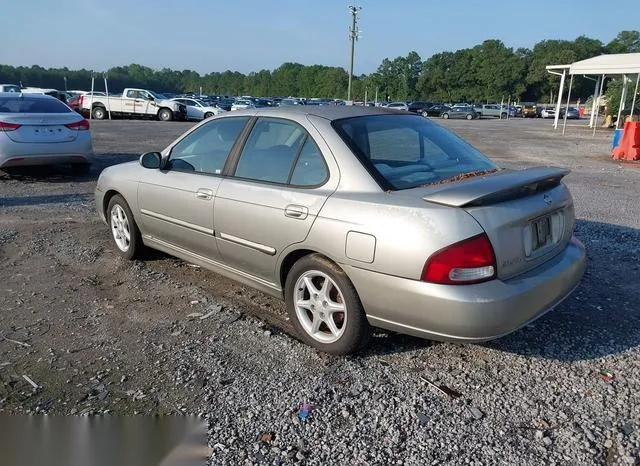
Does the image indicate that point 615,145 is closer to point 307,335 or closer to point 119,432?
point 307,335

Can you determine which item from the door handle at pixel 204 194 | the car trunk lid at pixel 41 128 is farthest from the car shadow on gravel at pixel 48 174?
the door handle at pixel 204 194

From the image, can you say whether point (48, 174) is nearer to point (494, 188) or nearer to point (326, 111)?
point (326, 111)

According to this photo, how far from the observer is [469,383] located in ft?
10.4

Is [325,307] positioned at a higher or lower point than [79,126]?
lower

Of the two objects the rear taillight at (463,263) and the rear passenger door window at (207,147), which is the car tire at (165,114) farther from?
the rear taillight at (463,263)

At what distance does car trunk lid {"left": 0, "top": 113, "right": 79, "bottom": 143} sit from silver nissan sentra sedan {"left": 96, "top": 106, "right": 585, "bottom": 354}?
5.41 metres

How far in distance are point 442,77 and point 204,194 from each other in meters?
116

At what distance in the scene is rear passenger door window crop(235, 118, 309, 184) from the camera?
12.2 ft

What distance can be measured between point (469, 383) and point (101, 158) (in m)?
11.8

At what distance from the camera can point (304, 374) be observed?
3240 mm

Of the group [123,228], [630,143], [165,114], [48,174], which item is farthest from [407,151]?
[165,114]

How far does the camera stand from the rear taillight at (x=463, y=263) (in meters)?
2.84

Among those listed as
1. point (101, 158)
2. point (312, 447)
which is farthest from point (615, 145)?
point (312, 447)

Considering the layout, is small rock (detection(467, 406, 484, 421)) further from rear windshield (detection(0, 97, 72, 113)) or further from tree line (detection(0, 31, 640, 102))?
tree line (detection(0, 31, 640, 102))
